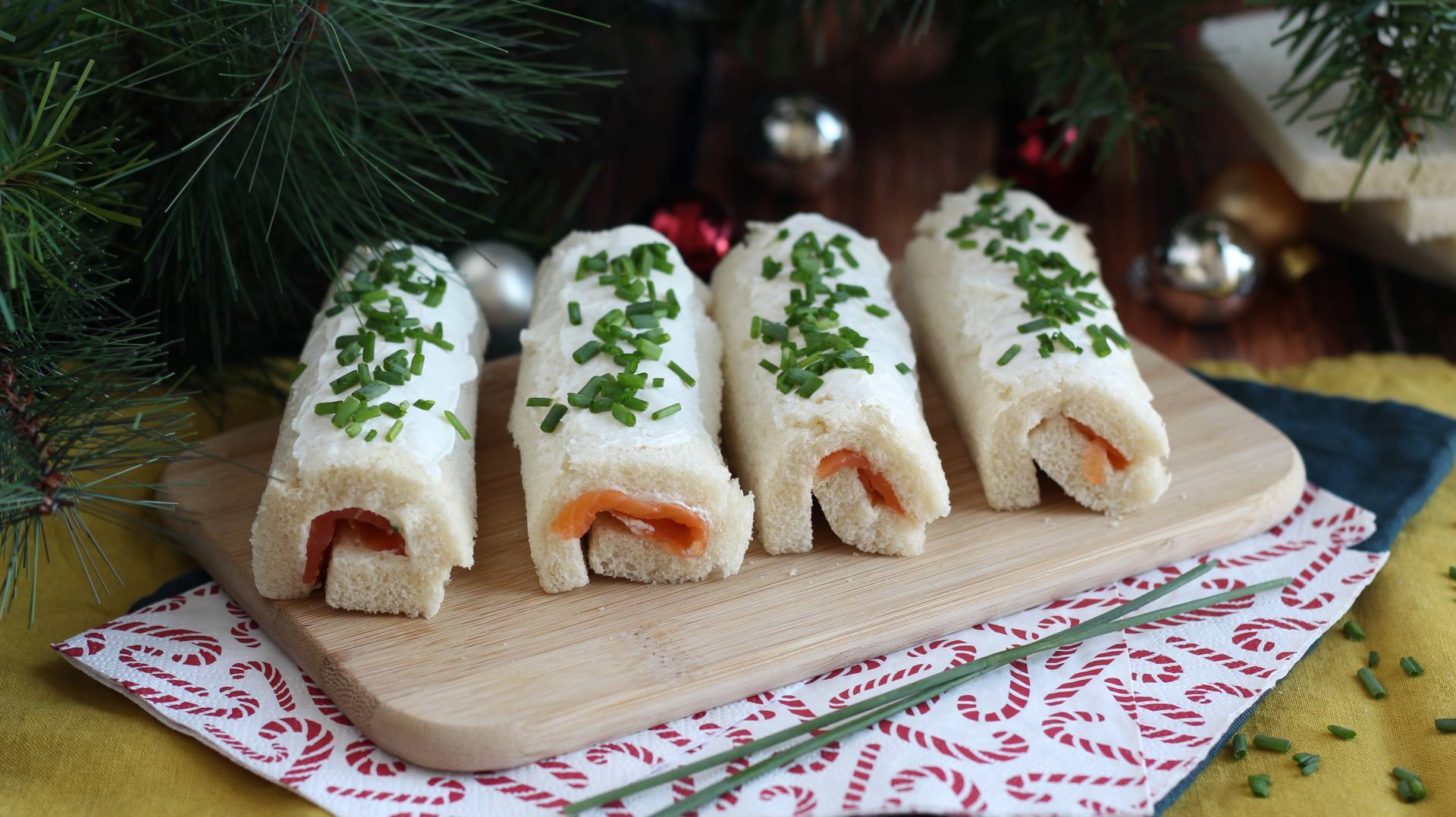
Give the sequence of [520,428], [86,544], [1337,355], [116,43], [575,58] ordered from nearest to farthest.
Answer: [116,43]
[520,428]
[86,544]
[1337,355]
[575,58]

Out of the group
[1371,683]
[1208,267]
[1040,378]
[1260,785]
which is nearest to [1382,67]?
[1208,267]

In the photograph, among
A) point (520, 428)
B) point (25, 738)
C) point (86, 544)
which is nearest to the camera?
point (25, 738)

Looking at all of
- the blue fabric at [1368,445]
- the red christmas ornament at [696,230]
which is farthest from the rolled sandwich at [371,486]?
the blue fabric at [1368,445]

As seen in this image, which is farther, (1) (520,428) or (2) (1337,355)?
(2) (1337,355)

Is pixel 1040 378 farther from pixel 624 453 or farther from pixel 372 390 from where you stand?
pixel 372 390

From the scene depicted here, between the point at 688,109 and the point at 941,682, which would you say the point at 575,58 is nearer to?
the point at 688,109

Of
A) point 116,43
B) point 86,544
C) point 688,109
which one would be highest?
point 116,43

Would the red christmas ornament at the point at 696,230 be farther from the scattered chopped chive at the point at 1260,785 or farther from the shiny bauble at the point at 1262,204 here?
the scattered chopped chive at the point at 1260,785

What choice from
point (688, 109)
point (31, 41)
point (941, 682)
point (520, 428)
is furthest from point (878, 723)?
point (688, 109)
